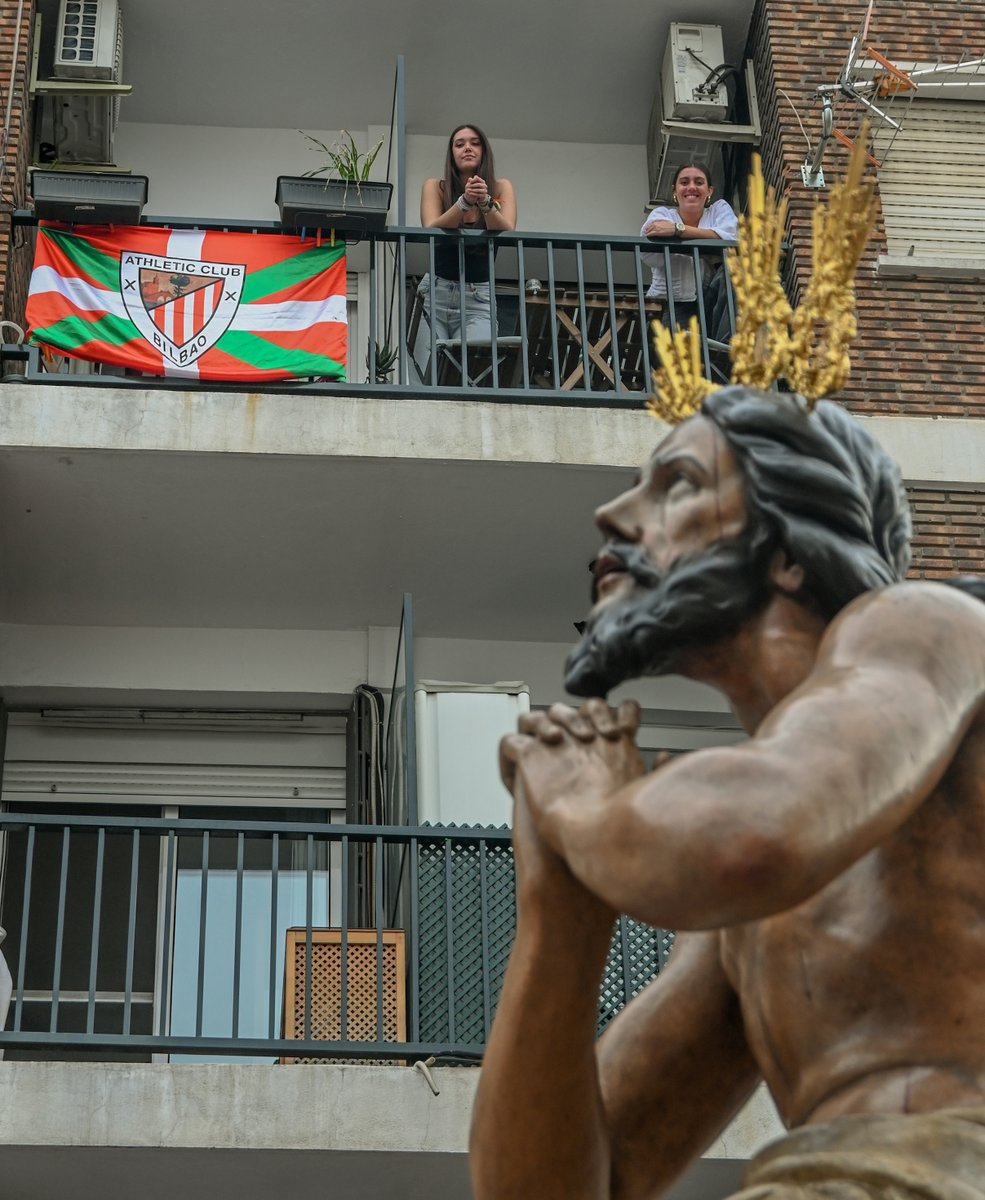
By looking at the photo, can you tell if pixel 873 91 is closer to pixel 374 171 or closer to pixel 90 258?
pixel 374 171

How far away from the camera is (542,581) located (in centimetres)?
1305

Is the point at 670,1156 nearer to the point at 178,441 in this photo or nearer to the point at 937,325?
the point at 178,441

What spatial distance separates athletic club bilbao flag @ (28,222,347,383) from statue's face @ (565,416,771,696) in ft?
29.7

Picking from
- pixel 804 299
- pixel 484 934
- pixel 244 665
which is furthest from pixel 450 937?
pixel 804 299

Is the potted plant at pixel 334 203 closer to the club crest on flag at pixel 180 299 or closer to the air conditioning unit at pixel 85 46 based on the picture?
the club crest on flag at pixel 180 299

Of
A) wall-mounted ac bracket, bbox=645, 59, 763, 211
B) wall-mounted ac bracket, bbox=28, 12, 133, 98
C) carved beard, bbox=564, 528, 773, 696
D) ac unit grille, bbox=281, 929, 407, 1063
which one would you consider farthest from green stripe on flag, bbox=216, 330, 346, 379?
carved beard, bbox=564, 528, 773, 696

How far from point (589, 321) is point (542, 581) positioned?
170 centimetres

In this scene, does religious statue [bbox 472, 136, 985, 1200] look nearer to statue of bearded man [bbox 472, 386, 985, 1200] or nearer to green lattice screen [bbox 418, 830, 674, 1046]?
statue of bearded man [bbox 472, 386, 985, 1200]

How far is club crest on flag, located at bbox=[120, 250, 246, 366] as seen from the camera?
1196 cm

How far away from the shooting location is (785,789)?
2338mm

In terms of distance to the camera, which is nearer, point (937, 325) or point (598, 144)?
point (937, 325)

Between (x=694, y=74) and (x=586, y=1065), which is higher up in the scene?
(x=694, y=74)

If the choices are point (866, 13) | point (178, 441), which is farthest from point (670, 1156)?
point (866, 13)

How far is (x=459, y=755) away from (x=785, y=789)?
9.34 metres
